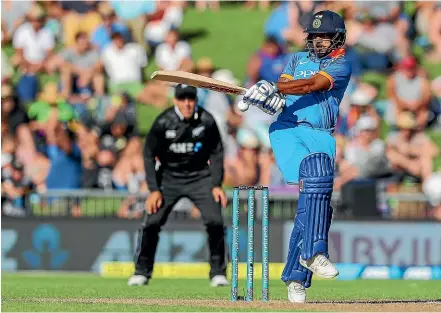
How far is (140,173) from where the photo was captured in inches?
673

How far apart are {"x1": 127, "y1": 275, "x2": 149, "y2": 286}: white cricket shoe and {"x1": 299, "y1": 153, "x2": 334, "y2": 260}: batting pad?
12.9ft

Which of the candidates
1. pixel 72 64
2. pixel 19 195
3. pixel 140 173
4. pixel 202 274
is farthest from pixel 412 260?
pixel 72 64

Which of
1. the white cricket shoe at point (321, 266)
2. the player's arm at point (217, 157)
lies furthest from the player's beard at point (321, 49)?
the player's arm at point (217, 157)

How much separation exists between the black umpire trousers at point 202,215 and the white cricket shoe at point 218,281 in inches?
3.5

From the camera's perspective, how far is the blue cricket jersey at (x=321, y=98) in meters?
9.20

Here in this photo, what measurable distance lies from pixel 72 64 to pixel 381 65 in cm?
455

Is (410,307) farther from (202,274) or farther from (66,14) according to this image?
(66,14)

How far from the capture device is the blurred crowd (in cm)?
1691

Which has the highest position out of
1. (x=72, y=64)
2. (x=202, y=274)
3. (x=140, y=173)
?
(x=72, y=64)

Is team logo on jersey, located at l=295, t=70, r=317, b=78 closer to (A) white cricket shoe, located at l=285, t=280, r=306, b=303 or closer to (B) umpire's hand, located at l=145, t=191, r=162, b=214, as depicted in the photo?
(A) white cricket shoe, located at l=285, t=280, r=306, b=303

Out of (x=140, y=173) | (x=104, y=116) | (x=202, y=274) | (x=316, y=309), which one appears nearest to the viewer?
(x=316, y=309)

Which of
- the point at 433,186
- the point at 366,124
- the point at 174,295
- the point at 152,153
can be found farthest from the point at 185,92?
the point at 433,186

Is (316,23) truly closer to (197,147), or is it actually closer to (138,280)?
(197,147)

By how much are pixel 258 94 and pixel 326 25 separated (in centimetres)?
81
